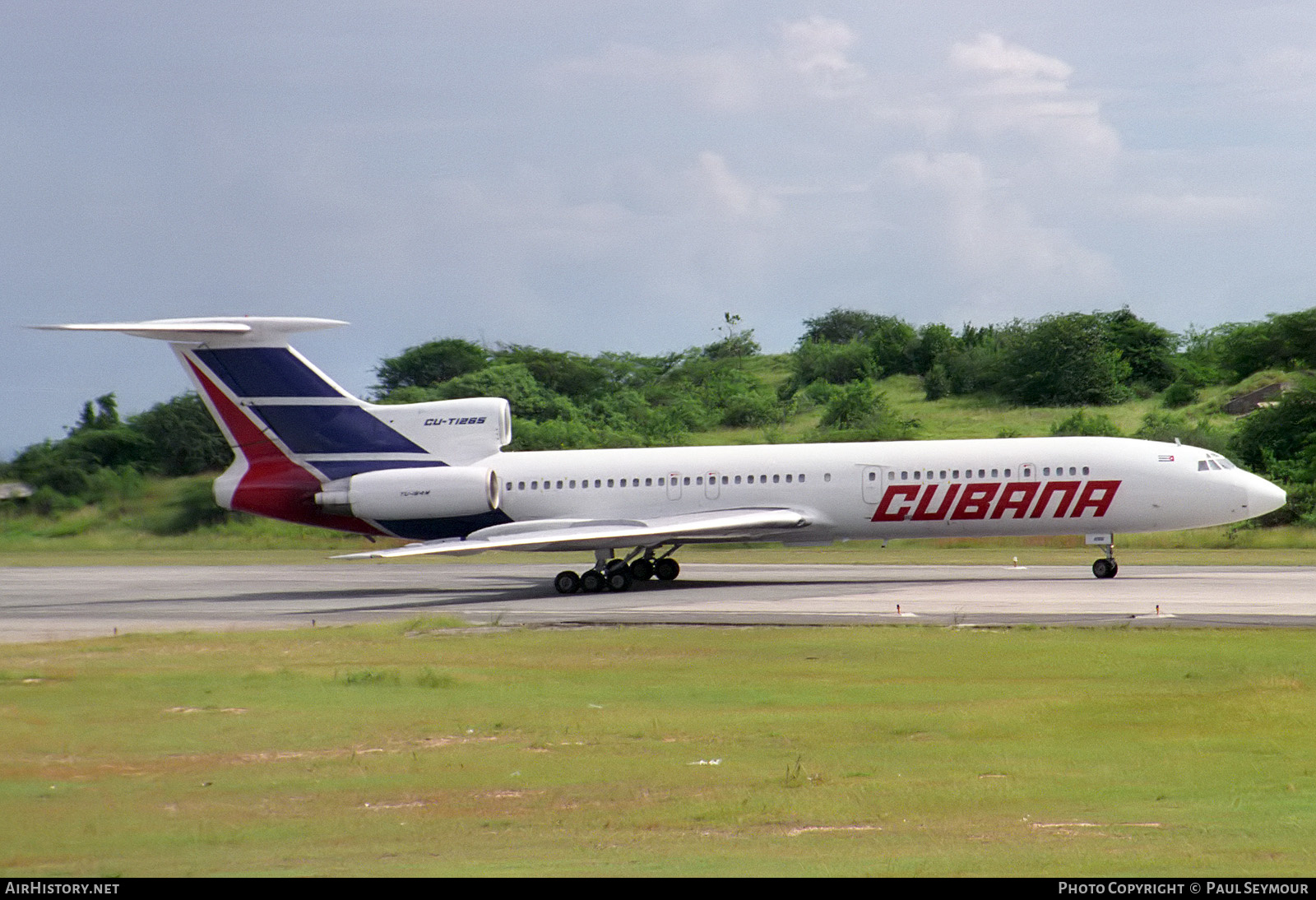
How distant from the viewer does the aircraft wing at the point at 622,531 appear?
30.7 metres

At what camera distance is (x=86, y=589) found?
3425 cm

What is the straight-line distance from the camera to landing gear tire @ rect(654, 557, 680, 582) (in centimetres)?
3431

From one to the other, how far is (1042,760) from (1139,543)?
36017 millimetres

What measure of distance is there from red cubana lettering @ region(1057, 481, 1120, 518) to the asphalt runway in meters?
1.66

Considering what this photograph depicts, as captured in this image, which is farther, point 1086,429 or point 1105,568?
point 1086,429

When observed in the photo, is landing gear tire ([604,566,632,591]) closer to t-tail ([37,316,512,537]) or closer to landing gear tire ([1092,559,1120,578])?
t-tail ([37,316,512,537])

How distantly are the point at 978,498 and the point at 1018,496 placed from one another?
91cm

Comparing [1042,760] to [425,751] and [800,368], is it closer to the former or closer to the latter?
[425,751]

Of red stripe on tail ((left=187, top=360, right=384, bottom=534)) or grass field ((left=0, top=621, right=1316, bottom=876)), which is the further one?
red stripe on tail ((left=187, top=360, right=384, bottom=534))

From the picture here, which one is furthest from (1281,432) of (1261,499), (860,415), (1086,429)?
(1261,499)

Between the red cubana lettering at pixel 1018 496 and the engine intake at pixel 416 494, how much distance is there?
39.7ft

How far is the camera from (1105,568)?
30734 mm

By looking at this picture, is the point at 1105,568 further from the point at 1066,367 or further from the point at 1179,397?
the point at 1066,367

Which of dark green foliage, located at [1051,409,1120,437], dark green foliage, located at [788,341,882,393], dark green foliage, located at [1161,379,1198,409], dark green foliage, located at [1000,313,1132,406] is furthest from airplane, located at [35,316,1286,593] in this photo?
dark green foliage, located at [788,341,882,393]
